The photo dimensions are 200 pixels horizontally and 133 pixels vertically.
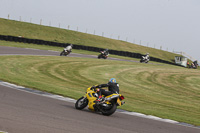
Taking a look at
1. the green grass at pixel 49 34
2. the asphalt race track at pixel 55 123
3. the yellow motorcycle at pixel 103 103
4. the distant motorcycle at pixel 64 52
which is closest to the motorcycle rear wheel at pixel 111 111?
the yellow motorcycle at pixel 103 103

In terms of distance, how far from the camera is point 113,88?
1051 centimetres

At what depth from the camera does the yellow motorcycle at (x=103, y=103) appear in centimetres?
1005

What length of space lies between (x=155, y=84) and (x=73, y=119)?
51.7 ft

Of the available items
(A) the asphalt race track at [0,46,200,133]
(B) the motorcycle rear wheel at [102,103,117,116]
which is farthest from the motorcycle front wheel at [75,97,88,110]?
(A) the asphalt race track at [0,46,200,133]

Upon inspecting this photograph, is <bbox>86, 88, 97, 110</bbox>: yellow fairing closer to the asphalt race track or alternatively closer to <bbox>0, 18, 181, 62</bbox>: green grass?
the asphalt race track

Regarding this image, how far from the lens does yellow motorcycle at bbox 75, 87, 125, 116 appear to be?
1005 cm

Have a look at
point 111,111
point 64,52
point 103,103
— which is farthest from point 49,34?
point 111,111

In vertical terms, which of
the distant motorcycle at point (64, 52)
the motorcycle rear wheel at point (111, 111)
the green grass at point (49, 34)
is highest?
the green grass at point (49, 34)

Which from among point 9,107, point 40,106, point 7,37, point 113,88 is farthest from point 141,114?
point 7,37

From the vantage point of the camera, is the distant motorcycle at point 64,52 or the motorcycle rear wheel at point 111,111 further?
the distant motorcycle at point 64,52

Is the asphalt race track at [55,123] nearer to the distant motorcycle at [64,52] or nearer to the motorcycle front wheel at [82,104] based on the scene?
the motorcycle front wheel at [82,104]

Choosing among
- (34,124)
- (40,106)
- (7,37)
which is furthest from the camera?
(7,37)

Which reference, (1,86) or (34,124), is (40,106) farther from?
(1,86)

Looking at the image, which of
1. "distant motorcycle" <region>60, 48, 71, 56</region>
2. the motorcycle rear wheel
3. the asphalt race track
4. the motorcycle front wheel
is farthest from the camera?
"distant motorcycle" <region>60, 48, 71, 56</region>
